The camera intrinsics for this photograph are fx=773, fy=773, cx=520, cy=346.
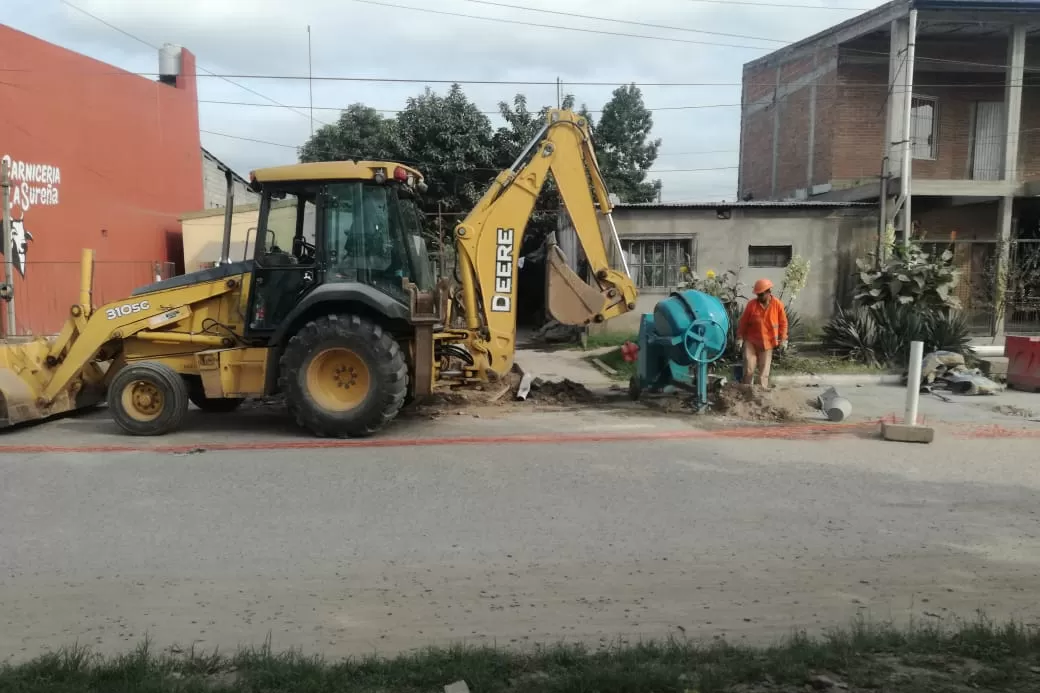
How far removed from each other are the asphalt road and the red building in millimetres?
9723

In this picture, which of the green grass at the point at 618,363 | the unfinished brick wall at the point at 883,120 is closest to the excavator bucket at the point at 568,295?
the green grass at the point at 618,363

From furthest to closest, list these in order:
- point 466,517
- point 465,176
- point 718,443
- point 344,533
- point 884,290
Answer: point 465,176
point 884,290
point 718,443
point 466,517
point 344,533

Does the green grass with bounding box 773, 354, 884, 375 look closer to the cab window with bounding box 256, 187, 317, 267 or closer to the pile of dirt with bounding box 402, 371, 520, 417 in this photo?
the pile of dirt with bounding box 402, 371, 520, 417

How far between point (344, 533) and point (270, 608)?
1.21 metres

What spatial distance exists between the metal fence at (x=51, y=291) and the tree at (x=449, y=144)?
28.3 ft

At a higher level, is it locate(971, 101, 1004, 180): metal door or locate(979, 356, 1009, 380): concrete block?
locate(971, 101, 1004, 180): metal door

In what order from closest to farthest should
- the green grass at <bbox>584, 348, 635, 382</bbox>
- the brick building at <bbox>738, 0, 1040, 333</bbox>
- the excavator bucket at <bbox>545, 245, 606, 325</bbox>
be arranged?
the excavator bucket at <bbox>545, 245, 606, 325</bbox>
the green grass at <bbox>584, 348, 635, 382</bbox>
the brick building at <bbox>738, 0, 1040, 333</bbox>

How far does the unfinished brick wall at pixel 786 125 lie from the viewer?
802 inches

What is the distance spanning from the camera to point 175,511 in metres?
5.79

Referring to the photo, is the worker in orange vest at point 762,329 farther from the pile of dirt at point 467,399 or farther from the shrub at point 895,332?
the shrub at point 895,332

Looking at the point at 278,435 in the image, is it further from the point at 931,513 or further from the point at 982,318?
the point at 982,318

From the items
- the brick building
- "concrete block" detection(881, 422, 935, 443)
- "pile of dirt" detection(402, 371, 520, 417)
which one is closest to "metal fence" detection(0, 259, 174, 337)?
"pile of dirt" detection(402, 371, 520, 417)

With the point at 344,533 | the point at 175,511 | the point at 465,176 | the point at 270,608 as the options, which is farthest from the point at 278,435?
the point at 465,176

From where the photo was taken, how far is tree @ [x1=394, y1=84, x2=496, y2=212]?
75.6 feet
